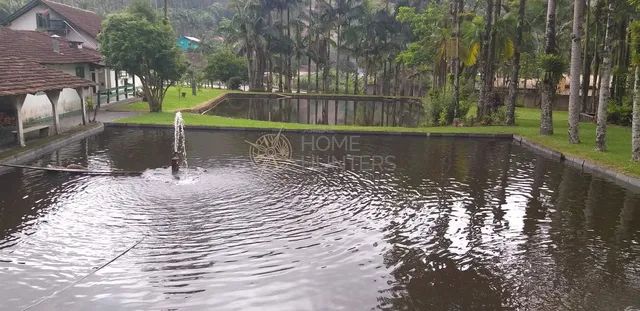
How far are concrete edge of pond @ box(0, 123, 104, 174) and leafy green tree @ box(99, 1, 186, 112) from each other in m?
5.46

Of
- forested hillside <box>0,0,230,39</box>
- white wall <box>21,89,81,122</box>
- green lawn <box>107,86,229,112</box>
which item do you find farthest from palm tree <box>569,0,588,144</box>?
forested hillside <box>0,0,230,39</box>

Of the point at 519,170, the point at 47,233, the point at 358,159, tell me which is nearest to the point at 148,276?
the point at 47,233

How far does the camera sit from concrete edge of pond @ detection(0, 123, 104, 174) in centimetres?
1647

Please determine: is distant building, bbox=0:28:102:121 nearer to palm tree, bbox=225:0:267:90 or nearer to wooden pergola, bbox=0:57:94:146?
wooden pergola, bbox=0:57:94:146

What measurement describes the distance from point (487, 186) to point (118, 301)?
10.5 meters

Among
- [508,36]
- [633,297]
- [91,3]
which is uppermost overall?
[91,3]

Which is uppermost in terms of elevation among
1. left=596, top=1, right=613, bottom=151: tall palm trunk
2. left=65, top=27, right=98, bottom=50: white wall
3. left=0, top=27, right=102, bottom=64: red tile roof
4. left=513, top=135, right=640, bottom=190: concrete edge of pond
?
left=65, top=27, right=98, bottom=50: white wall

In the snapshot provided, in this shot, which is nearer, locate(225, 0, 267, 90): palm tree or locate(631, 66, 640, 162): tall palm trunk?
locate(631, 66, 640, 162): tall palm trunk

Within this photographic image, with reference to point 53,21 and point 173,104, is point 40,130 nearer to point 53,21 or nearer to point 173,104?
point 173,104

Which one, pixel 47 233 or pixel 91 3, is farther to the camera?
pixel 91 3

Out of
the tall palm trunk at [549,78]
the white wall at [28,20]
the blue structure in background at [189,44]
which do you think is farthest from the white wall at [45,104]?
the blue structure in background at [189,44]

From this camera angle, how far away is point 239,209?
11547mm

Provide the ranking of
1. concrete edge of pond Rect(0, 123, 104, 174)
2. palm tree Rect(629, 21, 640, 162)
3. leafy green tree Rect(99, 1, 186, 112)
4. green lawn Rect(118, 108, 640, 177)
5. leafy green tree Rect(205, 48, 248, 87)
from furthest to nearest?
leafy green tree Rect(205, 48, 248, 87), leafy green tree Rect(99, 1, 186, 112), green lawn Rect(118, 108, 640, 177), concrete edge of pond Rect(0, 123, 104, 174), palm tree Rect(629, 21, 640, 162)

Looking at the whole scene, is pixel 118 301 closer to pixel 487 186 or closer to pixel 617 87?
pixel 487 186
